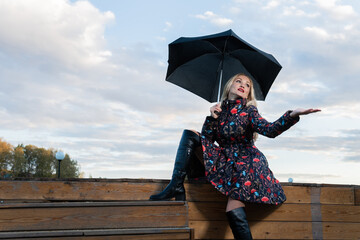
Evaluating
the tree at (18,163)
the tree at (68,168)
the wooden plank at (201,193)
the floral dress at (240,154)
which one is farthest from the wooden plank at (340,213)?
the tree at (18,163)

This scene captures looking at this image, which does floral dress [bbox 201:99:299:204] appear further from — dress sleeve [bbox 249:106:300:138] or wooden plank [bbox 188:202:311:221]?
wooden plank [bbox 188:202:311:221]

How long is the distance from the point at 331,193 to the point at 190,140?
5.67ft

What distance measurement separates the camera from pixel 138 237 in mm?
3066

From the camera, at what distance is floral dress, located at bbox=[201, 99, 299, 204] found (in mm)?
3291

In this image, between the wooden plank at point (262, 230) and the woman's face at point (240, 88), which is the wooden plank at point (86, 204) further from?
the woman's face at point (240, 88)

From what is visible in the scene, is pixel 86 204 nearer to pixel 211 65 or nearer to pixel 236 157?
pixel 236 157

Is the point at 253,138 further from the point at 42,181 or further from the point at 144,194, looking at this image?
the point at 42,181

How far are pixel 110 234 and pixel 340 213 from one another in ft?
8.28

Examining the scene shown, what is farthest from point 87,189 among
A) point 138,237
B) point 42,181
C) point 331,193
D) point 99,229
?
point 331,193

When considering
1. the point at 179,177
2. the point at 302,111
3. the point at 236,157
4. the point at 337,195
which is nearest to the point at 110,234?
the point at 179,177

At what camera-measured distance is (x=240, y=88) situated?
382 centimetres

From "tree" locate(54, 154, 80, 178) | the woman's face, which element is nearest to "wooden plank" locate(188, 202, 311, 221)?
the woman's face

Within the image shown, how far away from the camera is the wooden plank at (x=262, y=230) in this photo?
12.2 ft

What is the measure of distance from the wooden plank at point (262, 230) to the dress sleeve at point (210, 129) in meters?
0.87
